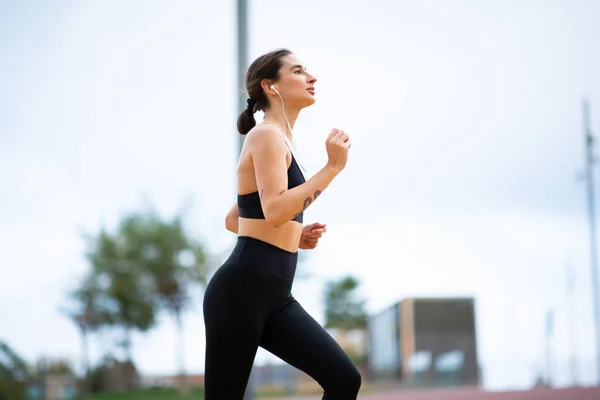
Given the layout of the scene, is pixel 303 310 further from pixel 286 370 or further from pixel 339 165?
pixel 286 370

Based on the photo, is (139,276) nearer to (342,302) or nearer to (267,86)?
(267,86)

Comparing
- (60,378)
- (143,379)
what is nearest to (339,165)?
(60,378)

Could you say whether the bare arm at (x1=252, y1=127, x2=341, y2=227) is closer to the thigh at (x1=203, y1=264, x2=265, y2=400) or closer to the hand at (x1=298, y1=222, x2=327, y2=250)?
the thigh at (x1=203, y1=264, x2=265, y2=400)

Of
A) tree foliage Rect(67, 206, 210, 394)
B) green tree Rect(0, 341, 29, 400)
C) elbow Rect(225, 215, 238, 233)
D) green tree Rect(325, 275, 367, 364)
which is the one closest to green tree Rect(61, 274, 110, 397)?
tree foliage Rect(67, 206, 210, 394)

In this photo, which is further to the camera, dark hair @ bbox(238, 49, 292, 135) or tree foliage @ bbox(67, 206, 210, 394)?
tree foliage @ bbox(67, 206, 210, 394)

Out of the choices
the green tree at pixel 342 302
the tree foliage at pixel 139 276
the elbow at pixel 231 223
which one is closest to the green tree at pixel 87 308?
the tree foliage at pixel 139 276

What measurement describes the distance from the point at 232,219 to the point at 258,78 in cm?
47

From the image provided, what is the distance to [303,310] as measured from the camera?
2.38 metres

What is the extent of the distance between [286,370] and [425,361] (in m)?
4.46

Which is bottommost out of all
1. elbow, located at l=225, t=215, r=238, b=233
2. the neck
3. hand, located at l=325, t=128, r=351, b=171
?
elbow, located at l=225, t=215, r=238, b=233

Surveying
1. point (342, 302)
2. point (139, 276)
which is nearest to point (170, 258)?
point (139, 276)

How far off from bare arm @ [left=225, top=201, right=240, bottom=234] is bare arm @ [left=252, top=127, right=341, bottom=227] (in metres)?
0.41

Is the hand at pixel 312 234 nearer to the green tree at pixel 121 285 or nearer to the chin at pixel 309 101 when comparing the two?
the chin at pixel 309 101

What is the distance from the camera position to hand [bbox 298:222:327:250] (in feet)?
8.42
